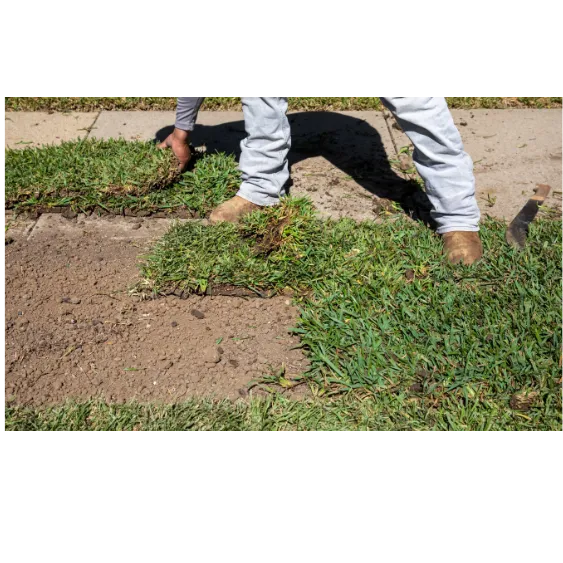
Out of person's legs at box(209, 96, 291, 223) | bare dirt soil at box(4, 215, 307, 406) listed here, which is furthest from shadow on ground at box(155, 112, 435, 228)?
bare dirt soil at box(4, 215, 307, 406)

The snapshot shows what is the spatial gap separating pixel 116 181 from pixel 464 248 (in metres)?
2.17

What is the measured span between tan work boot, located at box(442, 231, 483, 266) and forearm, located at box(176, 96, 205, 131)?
1744 millimetres

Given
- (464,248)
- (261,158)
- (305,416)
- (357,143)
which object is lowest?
(305,416)

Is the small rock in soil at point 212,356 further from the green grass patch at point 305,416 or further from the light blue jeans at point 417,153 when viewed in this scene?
the light blue jeans at point 417,153

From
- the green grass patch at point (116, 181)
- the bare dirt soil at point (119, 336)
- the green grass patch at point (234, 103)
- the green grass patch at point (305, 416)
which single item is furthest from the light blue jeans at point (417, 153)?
the green grass patch at point (234, 103)

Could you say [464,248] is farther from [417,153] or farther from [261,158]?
[261,158]

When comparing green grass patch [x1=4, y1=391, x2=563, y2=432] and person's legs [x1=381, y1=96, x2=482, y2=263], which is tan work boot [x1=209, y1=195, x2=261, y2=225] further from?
green grass patch [x1=4, y1=391, x2=563, y2=432]

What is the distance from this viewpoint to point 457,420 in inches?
95.2

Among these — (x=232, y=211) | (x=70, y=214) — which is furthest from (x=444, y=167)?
(x=70, y=214)

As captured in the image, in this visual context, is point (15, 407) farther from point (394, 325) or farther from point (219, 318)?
point (394, 325)

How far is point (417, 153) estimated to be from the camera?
3.22 metres

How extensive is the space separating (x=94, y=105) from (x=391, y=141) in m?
2.50
